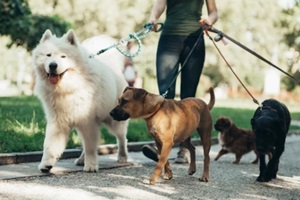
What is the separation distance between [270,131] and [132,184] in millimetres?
1600

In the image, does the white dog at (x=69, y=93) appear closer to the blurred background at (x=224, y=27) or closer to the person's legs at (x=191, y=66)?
the person's legs at (x=191, y=66)

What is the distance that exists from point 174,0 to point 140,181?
2.57 metres

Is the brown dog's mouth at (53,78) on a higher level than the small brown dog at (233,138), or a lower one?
higher

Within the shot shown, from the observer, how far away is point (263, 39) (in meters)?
38.1

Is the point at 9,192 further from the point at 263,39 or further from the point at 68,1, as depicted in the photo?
the point at 263,39

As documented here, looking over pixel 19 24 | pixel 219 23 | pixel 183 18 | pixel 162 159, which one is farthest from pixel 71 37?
pixel 219 23

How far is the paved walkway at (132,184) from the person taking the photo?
525cm

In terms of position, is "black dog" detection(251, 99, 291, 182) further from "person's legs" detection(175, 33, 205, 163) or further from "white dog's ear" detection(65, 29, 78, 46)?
"white dog's ear" detection(65, 29, 78, 46)

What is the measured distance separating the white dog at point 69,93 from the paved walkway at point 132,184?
1.04 feet

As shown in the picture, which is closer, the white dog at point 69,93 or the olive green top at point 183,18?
the white dog at point 69,93

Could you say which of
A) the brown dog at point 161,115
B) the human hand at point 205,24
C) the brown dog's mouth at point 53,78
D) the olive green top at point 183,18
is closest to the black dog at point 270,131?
the brown dog at point 161,115

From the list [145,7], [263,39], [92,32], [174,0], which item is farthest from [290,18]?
[174,0]

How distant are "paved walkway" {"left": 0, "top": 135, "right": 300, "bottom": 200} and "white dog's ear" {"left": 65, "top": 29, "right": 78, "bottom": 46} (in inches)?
56.9

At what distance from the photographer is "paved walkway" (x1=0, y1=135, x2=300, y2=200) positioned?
5250mm
